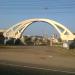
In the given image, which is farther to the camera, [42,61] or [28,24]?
[28,24]

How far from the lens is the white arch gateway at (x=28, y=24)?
111 metres

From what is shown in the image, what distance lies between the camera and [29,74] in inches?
683

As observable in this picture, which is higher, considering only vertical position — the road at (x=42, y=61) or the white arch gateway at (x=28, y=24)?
the white arch gateway at (x=28, y=24)

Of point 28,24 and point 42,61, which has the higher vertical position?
point 28,24

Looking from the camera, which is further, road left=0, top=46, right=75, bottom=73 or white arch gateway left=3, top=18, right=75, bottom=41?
white arch gateway left=3, top=18, right=75, bottom=41

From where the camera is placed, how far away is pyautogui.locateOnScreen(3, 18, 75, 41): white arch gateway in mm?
110844

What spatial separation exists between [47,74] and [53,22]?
94.5 meters

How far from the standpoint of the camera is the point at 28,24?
11731 centimetres

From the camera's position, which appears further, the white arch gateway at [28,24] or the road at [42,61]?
the white arch gateway at [28,24]

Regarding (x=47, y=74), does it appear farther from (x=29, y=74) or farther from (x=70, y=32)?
(x=70, y=32)

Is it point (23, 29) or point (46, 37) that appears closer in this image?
point (23, 29)

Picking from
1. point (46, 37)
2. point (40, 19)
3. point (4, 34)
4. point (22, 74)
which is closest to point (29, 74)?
point (22, 74)

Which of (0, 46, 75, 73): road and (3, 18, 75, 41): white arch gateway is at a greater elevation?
(3, 18, 75, 41): white arch gateway

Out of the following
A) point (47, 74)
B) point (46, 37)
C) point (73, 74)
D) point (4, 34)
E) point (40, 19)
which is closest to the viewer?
point (47, 74)
